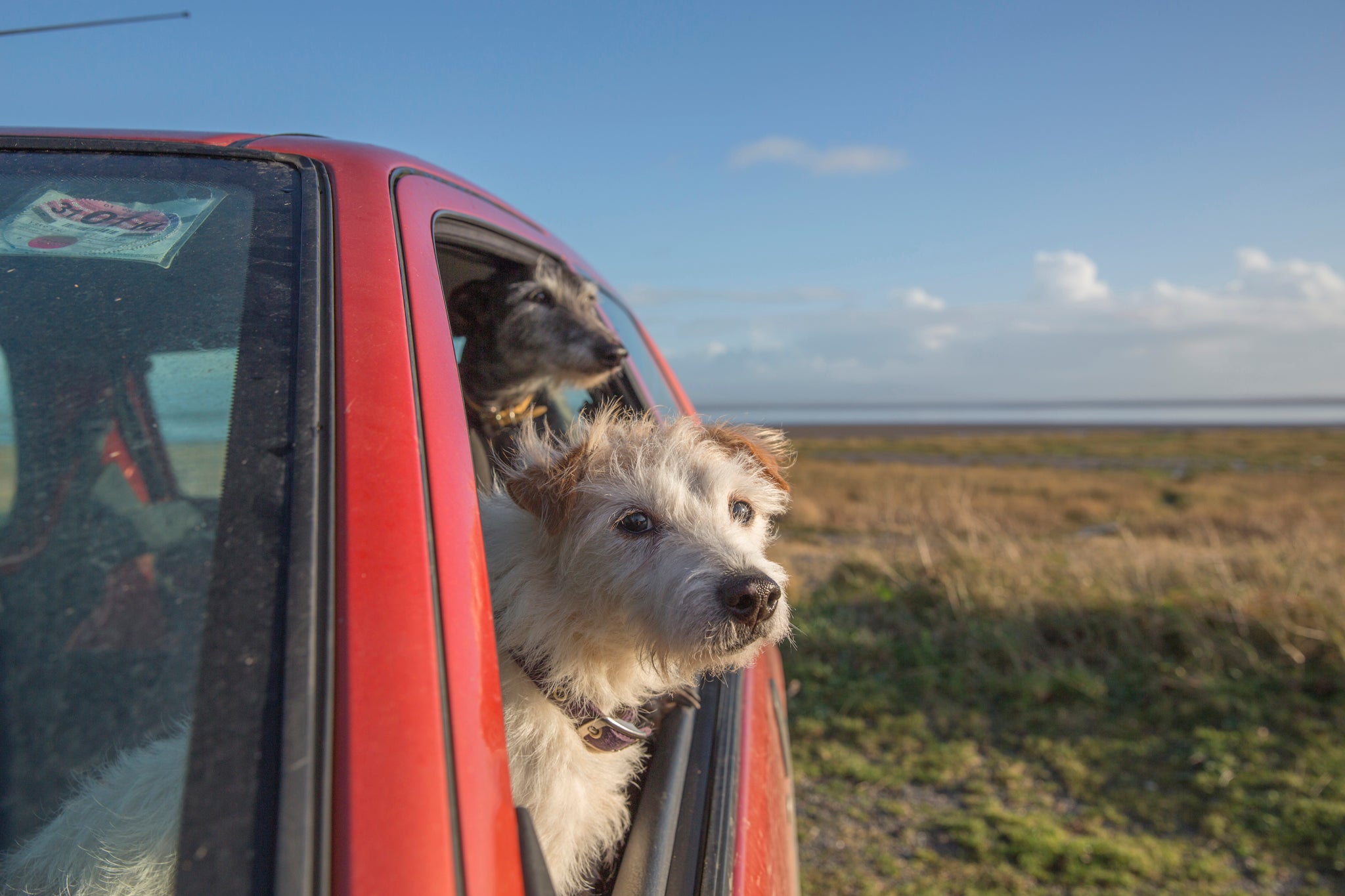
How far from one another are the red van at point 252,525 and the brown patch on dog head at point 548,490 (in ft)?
2.19

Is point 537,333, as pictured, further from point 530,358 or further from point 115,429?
point 115,429

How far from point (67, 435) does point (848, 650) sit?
266 inches

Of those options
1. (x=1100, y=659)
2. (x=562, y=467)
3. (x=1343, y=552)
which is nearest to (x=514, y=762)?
(x=562, y=467)

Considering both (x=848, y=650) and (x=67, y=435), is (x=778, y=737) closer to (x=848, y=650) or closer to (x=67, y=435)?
(x=67, y=435)

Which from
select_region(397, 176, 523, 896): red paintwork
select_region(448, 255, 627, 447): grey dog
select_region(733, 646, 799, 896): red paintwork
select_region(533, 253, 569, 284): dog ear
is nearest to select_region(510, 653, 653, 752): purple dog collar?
select_region(733, 646, 799, 896): red paintwork

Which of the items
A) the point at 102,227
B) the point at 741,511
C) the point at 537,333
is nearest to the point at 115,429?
the point at 102,227

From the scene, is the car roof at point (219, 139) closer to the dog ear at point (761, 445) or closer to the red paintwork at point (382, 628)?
the red paintwork at point (382, 628)

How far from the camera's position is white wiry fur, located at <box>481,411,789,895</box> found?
6.16ft

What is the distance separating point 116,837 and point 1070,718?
6.37m

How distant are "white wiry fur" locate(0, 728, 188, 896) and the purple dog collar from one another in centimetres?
94

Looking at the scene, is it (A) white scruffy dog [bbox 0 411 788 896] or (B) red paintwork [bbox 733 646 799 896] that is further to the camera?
(A) white scruffy dog [bbox 0 411 788 896]

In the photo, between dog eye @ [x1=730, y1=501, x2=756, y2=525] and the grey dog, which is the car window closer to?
the grey dog

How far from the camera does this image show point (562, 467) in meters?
2.19

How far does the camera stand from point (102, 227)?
1.45 meters
